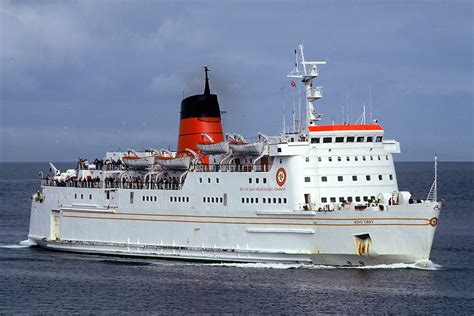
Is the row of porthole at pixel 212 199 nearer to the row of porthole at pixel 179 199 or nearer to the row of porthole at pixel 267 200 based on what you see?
the row of porthole at pixel 179 199

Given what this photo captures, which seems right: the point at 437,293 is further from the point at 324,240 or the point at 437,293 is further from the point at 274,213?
the point at 274,213

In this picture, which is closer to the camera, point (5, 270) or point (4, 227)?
point (5, 270)

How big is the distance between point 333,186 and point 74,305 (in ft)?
41.7

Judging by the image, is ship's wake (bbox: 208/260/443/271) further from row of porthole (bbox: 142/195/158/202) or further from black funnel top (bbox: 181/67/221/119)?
black funnel top (bbox: 181/67/221/119)

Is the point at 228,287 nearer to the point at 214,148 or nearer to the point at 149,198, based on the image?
the point at 214,148

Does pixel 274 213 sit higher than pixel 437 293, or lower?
higher

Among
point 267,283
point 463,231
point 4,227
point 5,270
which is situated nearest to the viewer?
point 267,283

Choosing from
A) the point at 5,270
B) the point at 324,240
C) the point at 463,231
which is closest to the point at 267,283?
the point at 324,240

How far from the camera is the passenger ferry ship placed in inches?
1532

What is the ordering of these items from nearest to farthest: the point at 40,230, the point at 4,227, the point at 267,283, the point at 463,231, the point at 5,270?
the point at 267,283, the point at 5,270, the point at 40,230, the point at 463,231, the point at 4,227

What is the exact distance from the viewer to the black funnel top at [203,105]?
47.9 metres

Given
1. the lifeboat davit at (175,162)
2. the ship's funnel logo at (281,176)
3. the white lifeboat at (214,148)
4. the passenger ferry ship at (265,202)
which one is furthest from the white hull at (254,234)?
the white lifeboat at (214,148)

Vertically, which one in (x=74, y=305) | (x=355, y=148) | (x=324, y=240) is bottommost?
(x=74, y=305)

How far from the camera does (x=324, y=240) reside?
39531 mm
